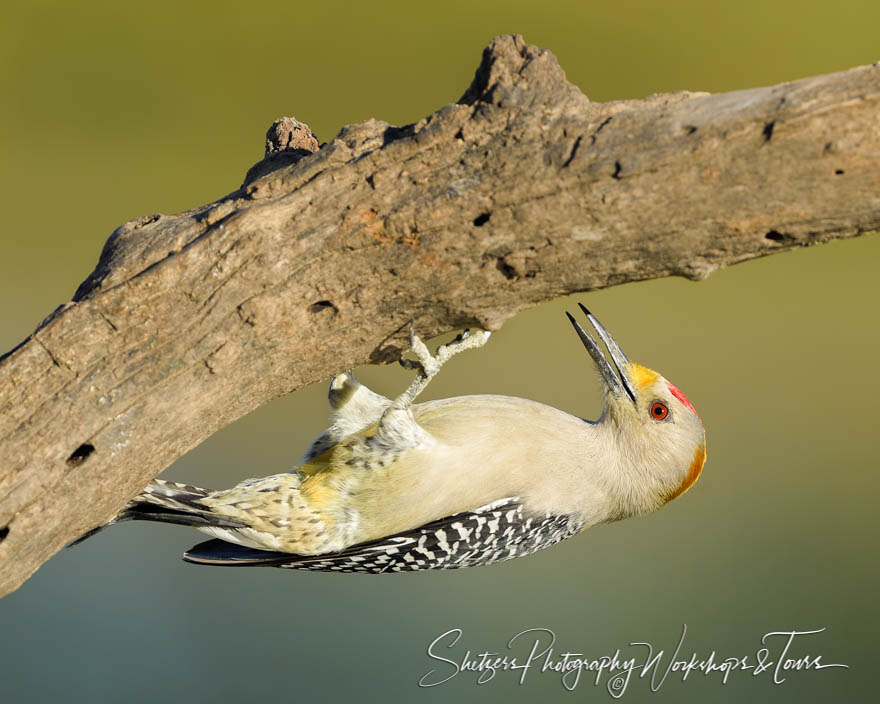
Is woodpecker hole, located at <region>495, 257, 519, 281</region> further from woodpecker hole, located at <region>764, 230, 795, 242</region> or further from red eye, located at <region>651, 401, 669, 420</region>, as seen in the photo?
red eye, located at <region>651, 401, 669, 420</region>

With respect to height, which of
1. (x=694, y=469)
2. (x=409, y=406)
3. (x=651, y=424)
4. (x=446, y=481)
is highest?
(x=651, y=424)

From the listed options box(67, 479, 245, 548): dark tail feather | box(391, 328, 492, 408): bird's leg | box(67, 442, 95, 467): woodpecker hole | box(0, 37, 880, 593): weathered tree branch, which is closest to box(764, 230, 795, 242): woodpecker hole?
box(0, 37, 880, 593): weathered tree branch

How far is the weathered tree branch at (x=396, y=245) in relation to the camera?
1703 millimetres

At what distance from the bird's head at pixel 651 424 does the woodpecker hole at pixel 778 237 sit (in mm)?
1066

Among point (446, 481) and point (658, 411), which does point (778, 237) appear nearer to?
point (658, 411)

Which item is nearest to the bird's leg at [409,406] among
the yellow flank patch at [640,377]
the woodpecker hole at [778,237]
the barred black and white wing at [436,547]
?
the barred black and white wing at [436,547]

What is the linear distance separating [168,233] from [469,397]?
4.05 ft

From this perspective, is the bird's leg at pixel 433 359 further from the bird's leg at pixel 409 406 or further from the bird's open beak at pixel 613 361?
the bird's open beak at pixel 613 361

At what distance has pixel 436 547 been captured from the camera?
8.84 feet

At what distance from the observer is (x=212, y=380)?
1.95 meters

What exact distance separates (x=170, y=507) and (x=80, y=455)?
0.53 m

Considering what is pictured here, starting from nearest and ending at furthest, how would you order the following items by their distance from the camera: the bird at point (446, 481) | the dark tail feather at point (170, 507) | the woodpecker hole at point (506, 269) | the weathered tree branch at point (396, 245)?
the weathered tree branch at point (396, 245) < the woodpecker hole at point (506, 269) < the dark tail feather at point (170, 507) < the bird at point (446, 481)

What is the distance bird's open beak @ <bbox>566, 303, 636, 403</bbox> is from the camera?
9.41 feet

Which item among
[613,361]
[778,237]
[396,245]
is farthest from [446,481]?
[778,237]
